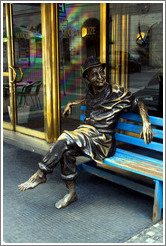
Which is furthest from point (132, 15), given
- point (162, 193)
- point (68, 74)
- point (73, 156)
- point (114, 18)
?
point (162, 193)

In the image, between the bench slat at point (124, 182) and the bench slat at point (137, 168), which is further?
the bench slat at point (124, 182)

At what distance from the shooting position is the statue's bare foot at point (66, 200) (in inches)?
139

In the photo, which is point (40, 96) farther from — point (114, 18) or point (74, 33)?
point (114, 18)

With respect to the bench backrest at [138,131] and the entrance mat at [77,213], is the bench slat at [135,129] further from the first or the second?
the entrance mat at [77,213]

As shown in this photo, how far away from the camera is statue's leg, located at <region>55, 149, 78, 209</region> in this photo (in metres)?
3.45

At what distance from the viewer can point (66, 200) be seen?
11.6 ft

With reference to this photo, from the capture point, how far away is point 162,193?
3.22 m

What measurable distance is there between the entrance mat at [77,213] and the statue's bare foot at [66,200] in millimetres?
47

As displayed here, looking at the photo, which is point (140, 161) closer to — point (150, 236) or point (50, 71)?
point (150, 236)

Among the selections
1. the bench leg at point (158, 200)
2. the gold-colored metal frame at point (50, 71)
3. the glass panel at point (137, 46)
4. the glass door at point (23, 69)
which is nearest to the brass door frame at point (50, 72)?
the gold-colored metal frame at point (50, 71)

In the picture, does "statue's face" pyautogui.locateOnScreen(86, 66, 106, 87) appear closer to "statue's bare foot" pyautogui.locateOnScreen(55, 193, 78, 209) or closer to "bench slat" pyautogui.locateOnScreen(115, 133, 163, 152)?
"bench slat" pyautogui.locateOnScreen(115, 133, 163, 152)

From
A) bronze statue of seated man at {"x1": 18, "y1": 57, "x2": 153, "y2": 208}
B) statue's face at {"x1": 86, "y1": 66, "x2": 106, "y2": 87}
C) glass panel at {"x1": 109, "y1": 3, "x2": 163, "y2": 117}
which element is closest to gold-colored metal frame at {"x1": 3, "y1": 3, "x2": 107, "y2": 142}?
glass panel at {"x1": 109, "y1": 3, "x2": 163, "y2": 117}

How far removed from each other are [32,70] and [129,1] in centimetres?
201

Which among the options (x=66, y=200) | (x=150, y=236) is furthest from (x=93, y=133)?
(x=150, y=236)
